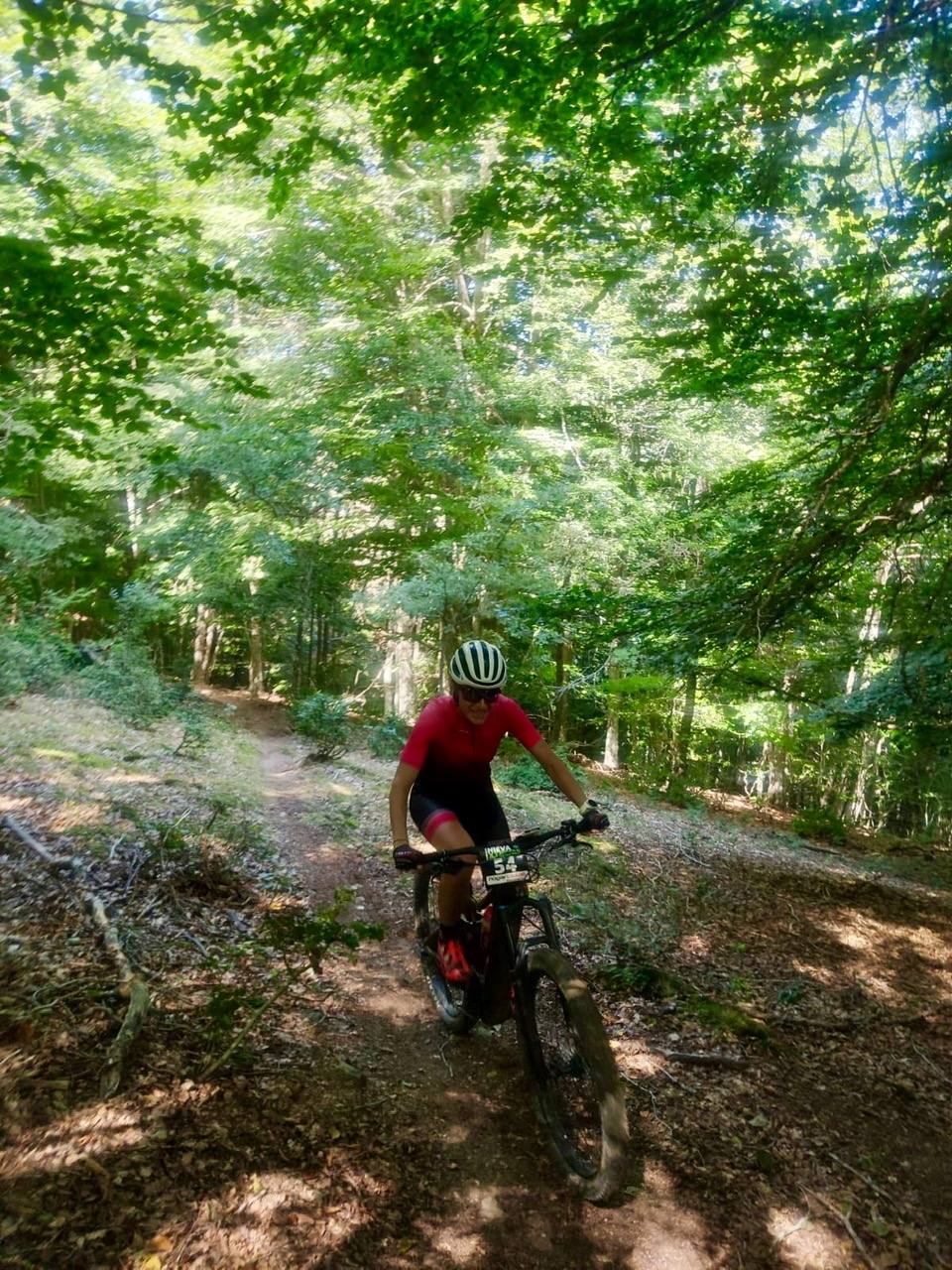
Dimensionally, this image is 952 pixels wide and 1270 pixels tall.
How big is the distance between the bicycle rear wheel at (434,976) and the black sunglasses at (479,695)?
3.69 feet

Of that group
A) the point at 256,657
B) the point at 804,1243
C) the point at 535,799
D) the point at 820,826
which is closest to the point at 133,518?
the point at 256,657

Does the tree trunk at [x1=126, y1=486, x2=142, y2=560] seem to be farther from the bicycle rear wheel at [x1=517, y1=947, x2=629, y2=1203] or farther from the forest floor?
the bicycle rear wheel at [x1=517, y1=947, x2=629, y2=1203]

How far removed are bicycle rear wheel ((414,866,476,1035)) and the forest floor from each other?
0.13 meters

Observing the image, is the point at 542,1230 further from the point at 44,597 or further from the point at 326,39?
the point at 44,597

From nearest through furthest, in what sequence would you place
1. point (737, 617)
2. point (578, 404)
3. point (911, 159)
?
point (911, 159)
point (737, 617)
point (578, 404)

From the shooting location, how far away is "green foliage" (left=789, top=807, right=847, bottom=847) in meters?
14.8

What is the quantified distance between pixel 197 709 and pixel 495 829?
16.3 meters

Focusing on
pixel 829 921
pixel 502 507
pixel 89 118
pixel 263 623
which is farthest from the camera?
pixel 263 623

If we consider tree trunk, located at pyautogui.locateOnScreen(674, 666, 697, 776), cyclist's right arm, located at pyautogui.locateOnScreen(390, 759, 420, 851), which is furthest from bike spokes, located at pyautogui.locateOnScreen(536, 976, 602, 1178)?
tree trunk, located at pyautogui.locateOnScreen(674, 666, 697, 776)

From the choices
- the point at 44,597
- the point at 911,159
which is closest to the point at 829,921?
the point at 911,159

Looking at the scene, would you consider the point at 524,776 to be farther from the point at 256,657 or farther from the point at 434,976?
the point at 256,657

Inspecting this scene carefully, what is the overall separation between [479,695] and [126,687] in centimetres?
1424

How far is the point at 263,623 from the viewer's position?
2769 centimetres

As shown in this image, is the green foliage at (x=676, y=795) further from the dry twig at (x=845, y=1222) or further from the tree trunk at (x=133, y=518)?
the tree trunk at (x=133, y=518)
